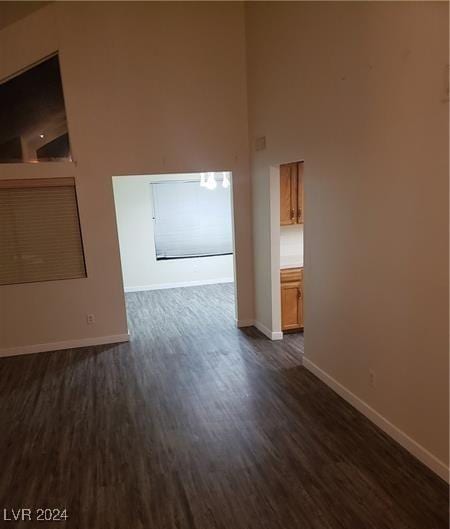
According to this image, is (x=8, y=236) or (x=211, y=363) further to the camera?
(x=8, y=236)

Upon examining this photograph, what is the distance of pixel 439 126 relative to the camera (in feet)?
7.00

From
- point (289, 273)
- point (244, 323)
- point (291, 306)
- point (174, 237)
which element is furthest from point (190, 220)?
point (291, 306)

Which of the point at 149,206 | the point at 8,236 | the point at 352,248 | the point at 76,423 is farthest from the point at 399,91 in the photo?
the point at 149,206

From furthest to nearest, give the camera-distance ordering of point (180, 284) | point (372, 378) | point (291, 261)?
point (180, 284) < point (291, 261) < point (372, 378)

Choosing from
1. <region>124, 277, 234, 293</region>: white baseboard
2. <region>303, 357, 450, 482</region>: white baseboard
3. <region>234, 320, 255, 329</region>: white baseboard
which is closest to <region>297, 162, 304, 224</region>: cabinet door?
<region>234, 320, 255, 329</region>: white baseboard

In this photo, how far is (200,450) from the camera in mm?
2762

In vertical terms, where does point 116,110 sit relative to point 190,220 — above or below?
above

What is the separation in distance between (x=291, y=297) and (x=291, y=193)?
51.0 inches

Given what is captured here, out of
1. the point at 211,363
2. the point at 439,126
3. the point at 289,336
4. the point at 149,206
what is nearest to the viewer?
the point at 439,126

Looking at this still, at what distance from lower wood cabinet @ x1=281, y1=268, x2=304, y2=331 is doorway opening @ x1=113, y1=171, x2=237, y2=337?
238 cm

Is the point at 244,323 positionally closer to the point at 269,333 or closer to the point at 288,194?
the point at 269,333

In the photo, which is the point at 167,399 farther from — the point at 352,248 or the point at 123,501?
the point at 352,248

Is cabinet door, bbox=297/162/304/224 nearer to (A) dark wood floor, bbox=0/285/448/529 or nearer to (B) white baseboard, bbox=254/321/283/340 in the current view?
(B) white baseboard, bbox=254/321/283/340

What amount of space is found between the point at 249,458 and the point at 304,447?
41cm
